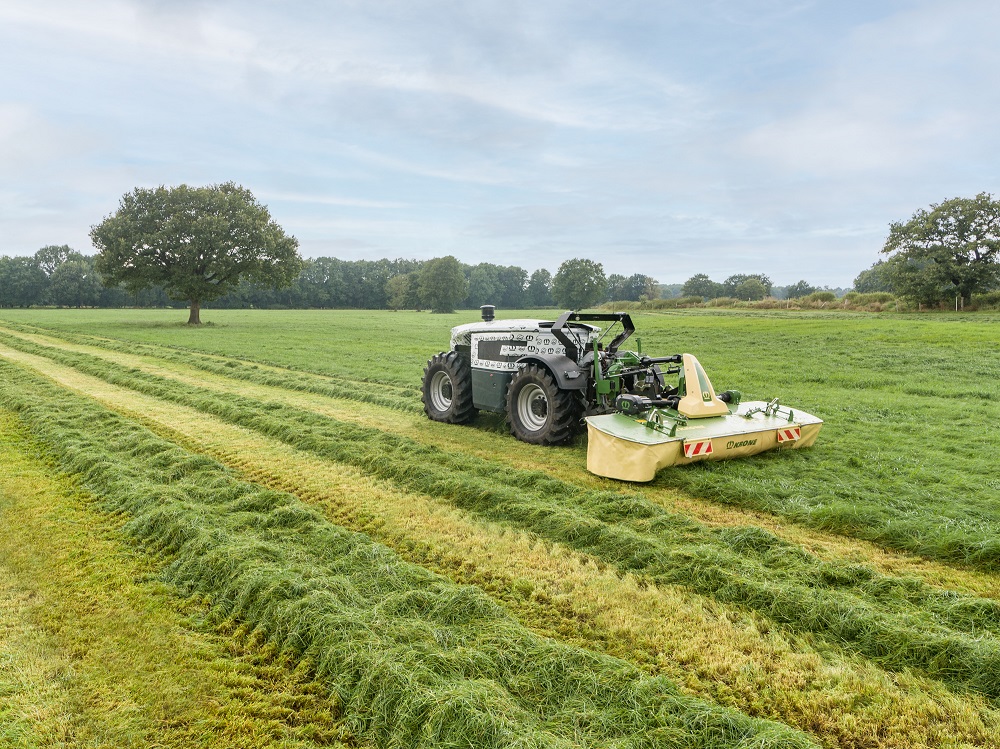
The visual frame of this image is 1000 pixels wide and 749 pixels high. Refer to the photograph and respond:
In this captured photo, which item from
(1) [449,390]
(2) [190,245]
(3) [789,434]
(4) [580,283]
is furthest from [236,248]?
(4) [580,283]

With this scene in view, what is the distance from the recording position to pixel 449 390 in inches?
408

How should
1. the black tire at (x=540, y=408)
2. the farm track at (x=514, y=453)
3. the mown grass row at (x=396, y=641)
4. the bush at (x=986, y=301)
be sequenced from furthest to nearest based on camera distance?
the bush at (x=986, y=301), the black tire at (x=540, y=408), the farm track at (x=514, y=453), the mown grass row at (x=396, y=641)

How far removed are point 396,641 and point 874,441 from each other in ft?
24.5

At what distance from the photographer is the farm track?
15.8ft

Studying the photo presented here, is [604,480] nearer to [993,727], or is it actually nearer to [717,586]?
[717,586]

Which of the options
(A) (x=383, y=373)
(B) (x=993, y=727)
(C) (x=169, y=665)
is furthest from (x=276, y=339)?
(B) (x=993, y=727)

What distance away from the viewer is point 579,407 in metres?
8.41

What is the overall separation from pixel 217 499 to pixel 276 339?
24.3 metres

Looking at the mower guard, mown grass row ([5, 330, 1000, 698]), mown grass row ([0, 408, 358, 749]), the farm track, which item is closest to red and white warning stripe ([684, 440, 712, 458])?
the mower guard

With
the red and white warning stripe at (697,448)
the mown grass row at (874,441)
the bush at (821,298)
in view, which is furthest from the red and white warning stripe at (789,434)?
the bush at (821,298)

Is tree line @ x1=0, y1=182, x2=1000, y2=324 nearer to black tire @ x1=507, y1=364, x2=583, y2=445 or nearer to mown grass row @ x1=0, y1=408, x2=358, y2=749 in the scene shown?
black tire @ x1=507, y1=364, x2=583, y2=445

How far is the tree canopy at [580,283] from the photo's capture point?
311 ft

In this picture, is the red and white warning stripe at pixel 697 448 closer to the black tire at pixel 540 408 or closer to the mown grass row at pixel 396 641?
the black tire at pixel 540 408

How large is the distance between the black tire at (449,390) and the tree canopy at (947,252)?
1543 inches
